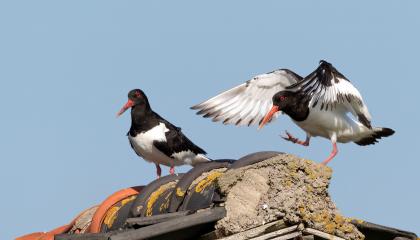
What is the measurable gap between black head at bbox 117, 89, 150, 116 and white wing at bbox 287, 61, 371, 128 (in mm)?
2593

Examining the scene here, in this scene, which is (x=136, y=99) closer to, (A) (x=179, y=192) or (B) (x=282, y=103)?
(B) (x=282, y=103)

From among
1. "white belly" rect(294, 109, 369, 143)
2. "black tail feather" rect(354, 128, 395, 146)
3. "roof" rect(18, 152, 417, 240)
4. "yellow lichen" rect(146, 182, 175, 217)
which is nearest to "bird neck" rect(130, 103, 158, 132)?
"white belly" rect(294, 109, 369, 143)

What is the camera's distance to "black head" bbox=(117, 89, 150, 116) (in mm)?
14844

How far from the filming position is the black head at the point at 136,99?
1484cm

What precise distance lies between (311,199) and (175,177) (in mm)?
2143

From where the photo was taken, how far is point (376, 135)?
13.5 meters

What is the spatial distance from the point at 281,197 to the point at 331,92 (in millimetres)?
6040

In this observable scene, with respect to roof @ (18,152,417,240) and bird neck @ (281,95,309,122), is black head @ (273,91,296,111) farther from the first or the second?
roof @ (18,152,417,240)

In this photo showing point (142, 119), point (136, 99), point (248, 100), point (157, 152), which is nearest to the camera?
point (248, 100)

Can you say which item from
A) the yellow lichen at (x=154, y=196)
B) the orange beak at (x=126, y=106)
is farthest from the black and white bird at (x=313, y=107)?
the yellow lichen at (x=154, y=196)

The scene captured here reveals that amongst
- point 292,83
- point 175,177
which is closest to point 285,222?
point 175,177

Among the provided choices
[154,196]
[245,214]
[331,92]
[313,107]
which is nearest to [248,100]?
[313,107]

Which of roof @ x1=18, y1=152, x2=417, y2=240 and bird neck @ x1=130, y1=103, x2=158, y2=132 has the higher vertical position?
bird neck @ x1=130, y1=103, x2=158, y2=132

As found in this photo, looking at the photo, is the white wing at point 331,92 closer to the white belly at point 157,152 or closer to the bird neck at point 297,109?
the bird neck at point 297,109
